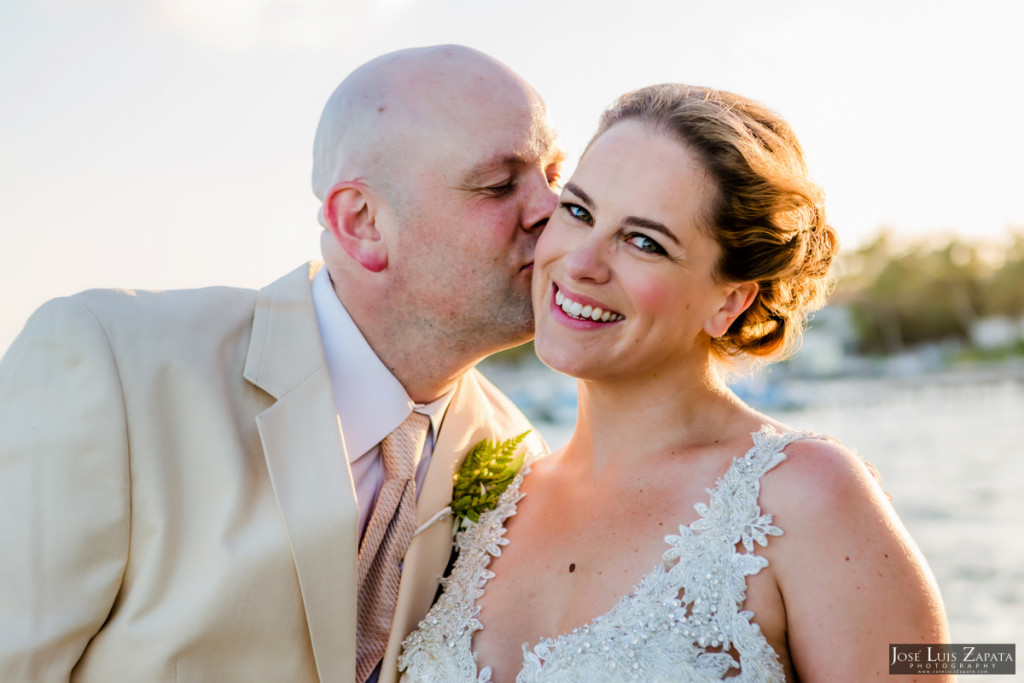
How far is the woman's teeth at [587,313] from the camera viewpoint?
2.65 meters

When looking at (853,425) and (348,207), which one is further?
(853,425)

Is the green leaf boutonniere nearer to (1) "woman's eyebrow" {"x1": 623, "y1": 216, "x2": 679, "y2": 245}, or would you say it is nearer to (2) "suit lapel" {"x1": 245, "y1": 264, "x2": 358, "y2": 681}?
(2) "suit lapel" {"x1": 245, "y1": 264, "x2": 358, "y2": 681}

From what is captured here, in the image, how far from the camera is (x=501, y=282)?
3.27 meters

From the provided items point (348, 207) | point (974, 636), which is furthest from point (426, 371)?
point (974, 636)

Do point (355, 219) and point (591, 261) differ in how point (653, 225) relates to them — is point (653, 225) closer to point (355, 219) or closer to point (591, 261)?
point (591, 261)

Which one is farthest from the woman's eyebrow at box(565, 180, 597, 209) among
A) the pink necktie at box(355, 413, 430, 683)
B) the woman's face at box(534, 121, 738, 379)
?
the pink necktie at box(355, 413, 430, 683)

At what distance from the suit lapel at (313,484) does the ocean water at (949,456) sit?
147 centimetres

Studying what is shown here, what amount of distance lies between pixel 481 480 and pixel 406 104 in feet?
4.61

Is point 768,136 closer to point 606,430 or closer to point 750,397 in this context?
point 606,430

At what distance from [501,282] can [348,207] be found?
0.64 m

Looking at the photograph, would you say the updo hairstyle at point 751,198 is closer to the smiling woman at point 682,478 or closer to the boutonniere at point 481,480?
the smiling woman at point 682,478

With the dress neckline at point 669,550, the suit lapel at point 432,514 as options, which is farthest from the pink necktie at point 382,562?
the dress neckline at point 669,550

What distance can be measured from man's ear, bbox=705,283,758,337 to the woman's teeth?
0.30 m

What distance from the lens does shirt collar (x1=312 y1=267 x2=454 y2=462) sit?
3088 mm
